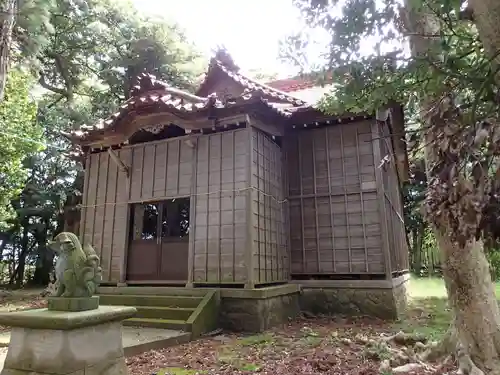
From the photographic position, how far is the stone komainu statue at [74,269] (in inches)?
149

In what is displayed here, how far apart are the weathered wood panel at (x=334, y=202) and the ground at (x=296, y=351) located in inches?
51.6

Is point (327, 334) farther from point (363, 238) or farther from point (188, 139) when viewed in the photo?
point (188, 139)

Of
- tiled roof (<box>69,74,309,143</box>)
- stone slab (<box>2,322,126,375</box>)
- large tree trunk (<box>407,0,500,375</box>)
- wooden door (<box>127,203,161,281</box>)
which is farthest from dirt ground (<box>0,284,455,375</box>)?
tiled roof (<box>69,74,309,143</box>)

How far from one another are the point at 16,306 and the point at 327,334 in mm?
8905

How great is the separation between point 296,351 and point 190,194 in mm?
3994

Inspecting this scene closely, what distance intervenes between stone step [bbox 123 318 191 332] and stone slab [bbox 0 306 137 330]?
2.78 metres

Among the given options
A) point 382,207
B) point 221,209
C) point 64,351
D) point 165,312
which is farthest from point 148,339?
point 382,207

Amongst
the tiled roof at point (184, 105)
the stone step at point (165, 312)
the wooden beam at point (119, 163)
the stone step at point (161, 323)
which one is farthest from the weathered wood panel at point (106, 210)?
the stone step at point (161, 323)

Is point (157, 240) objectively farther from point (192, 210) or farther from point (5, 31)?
point (5, 31)

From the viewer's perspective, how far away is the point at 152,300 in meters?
7.43

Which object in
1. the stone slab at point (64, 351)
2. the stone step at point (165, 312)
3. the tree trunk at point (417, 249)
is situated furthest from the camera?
the tree trunk at point (417, 249)

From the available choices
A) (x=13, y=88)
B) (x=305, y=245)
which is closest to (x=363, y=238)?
(x=305, y=245)

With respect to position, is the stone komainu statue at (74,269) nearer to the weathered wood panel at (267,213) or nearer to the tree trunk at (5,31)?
the weathered wood panel at (267,213)

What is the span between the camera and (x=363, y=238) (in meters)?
8.31
